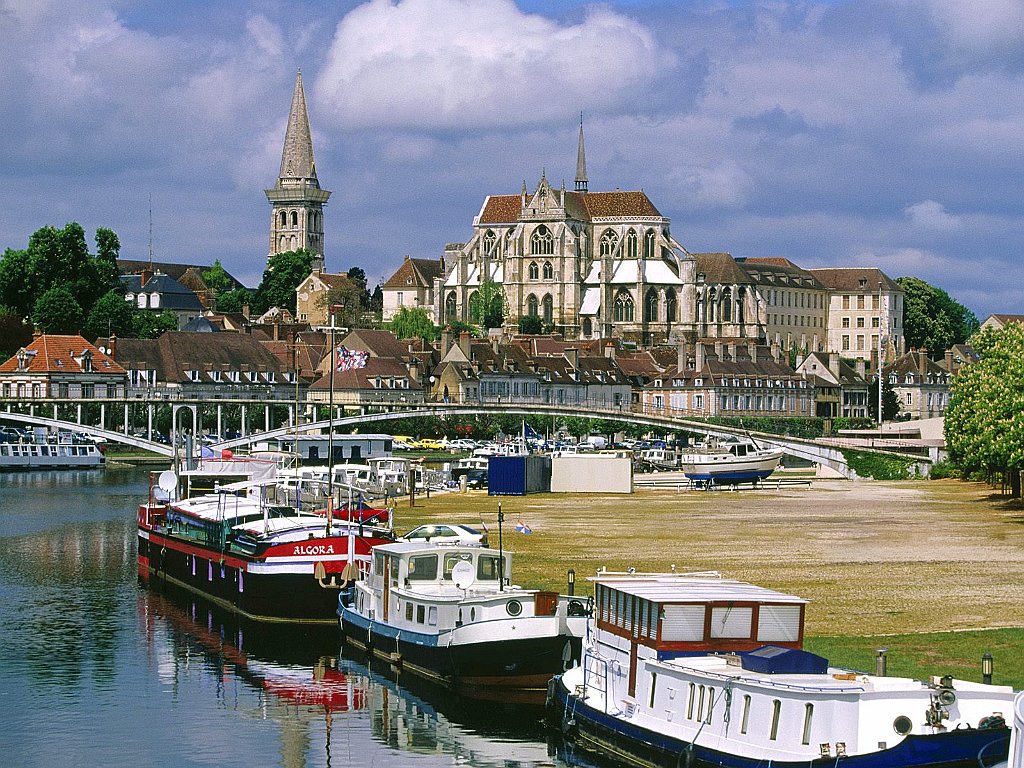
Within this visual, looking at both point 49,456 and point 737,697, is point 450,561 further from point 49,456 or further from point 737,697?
point 49,456

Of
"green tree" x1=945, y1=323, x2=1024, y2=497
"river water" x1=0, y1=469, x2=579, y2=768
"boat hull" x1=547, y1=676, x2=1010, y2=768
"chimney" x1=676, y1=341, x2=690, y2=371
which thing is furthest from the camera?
"chimney" x1=676, y1=341, x2=690, y2=371

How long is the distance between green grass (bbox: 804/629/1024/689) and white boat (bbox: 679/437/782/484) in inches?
2723

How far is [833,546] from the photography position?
6228cm

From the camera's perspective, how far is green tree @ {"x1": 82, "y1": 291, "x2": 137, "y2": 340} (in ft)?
613

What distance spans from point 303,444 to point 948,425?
52851 millimetres

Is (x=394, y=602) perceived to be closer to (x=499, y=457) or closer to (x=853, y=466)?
(x=499, y=457)

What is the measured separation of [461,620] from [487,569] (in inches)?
111

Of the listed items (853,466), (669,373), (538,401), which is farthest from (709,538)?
(669,373)

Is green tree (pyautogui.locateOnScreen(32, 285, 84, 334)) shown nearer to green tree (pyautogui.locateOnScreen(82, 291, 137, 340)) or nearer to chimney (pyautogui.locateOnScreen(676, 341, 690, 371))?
green tree (pyautogui.locateOnScreen(82, 291, 137, 340))

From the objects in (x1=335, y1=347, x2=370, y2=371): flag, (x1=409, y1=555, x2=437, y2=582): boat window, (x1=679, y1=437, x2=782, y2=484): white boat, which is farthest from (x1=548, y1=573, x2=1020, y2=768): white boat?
(x1=335, y1=347, x2=370, y2=371): flag

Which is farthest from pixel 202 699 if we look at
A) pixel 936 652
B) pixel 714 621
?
pixel 936 652

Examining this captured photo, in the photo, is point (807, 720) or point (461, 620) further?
point (461, 620)

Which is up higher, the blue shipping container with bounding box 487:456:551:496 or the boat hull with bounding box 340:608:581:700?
the blue shipping container with bounding box 487:456:551:496

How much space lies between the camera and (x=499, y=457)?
100m
